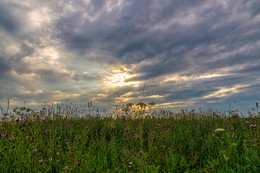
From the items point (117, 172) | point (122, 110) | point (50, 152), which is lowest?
point (117, 172)

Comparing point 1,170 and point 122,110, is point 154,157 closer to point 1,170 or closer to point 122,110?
point 1,170

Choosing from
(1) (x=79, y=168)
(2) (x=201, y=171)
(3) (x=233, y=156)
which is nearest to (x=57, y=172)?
(1) (x=79, y=168)

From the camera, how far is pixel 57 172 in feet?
11.4

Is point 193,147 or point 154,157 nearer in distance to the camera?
point 154,157

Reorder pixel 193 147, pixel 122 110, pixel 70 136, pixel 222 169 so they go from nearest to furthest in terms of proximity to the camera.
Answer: pixel 222 169 < pixel 193 147 < pixel 70 136 < pixel 122 110

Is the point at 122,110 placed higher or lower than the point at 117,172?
higher

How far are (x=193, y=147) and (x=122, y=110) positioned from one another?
5.75 m

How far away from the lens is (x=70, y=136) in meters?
6.22

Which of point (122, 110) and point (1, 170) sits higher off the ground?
point (122, 110)

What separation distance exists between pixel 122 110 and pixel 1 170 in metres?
6.92

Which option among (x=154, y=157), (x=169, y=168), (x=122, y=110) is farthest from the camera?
(x=122, y=110)

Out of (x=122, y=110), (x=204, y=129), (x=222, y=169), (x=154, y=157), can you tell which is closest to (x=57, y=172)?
(x=154, y=157)

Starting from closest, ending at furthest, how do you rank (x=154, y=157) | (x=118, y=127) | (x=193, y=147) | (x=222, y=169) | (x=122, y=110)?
1. (x=222, y=169)
2. (x=154, y=157)
3. (x=193, y=147)
4. (x=118, y=127)
5. (x=122, y=110)

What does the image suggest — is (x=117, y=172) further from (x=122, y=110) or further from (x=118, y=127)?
(x=122, y=110)
